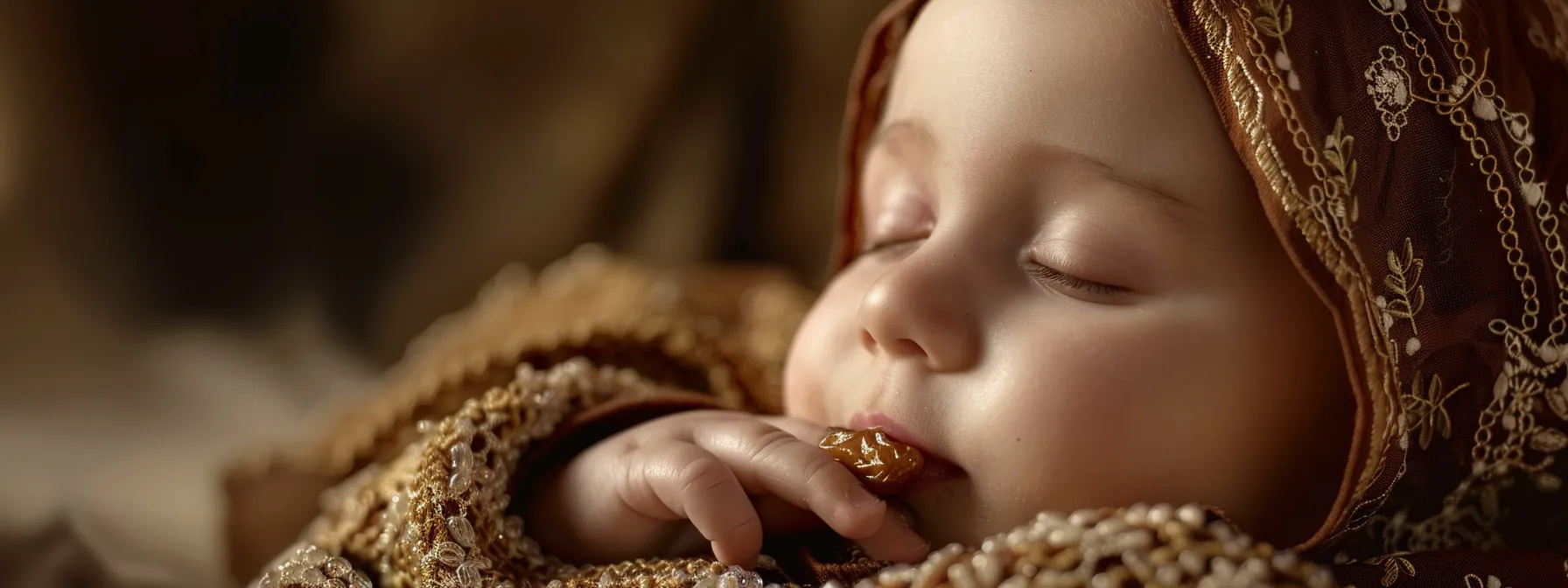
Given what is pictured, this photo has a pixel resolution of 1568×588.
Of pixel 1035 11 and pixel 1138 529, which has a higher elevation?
pixel 1035 11

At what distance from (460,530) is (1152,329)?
408 millimetres

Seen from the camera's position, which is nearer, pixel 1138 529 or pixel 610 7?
pixel 1138 529

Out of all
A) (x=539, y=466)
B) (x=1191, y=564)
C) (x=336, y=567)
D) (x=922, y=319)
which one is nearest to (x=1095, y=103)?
(x=922, y=319)

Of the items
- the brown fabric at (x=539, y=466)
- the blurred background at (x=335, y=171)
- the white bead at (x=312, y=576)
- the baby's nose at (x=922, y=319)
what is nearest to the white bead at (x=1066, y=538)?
the brown fabric at (x=539, y=466)

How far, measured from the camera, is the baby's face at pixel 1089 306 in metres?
0.69

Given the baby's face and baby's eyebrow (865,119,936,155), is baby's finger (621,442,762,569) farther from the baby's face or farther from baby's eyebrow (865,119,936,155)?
baby's eyebrow (865,119,936,155)

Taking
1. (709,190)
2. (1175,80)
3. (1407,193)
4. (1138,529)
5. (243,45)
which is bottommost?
(1138,529)

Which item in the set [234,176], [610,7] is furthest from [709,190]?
[234,176]

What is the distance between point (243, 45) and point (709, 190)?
0.58 metres

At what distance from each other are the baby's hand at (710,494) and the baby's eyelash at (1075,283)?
16cm

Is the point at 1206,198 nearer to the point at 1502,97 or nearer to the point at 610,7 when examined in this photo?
the point at 1502,97

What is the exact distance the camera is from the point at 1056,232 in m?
0.72

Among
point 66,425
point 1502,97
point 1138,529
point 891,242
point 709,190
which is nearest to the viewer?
point 1138,529

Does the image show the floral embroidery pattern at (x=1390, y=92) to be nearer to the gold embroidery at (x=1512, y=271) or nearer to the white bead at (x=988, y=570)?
the gold embroidery at (x=1512, y=271)
